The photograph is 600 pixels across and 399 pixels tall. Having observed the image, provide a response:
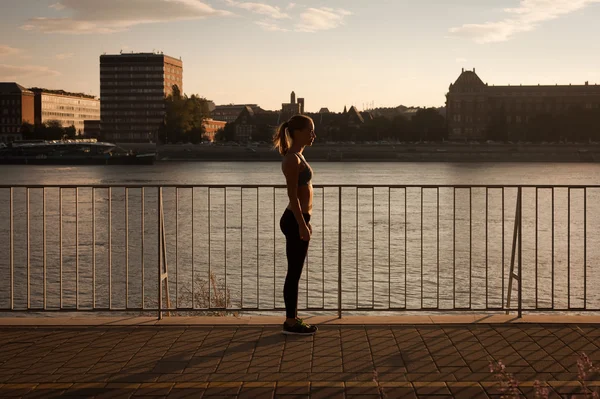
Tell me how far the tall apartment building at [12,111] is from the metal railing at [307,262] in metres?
131

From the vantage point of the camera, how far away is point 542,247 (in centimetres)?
2664

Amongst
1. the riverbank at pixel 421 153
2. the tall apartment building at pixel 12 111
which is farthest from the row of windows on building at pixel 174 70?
the riverbank at pixel 421 153

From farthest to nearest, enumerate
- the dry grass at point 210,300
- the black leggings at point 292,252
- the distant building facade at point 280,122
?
the distant building facade at point 280,122
the dry grass at point 210,300
the black leggings at point 292,252

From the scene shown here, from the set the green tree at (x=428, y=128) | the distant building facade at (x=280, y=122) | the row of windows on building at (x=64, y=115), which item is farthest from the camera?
the row of windows on building at (x=64, y=115)

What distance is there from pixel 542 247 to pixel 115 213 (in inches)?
858

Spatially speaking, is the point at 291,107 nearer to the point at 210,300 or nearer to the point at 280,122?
the point at 280,122

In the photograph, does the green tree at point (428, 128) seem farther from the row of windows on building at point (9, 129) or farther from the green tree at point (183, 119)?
the row of windows on building at point (9, 129)

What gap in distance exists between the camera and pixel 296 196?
5852 mm

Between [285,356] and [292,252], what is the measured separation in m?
0.87

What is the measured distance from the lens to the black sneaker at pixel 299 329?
614cm

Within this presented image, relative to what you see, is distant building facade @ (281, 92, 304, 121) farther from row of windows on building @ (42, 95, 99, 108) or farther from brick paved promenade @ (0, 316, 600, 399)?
brick paved promenade @ (0, 316, 600, 399)

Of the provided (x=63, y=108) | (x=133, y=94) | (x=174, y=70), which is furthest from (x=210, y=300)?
(x=63, y=108)

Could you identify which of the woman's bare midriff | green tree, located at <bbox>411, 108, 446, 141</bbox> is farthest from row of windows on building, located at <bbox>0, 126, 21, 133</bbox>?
the woman's bare midriff

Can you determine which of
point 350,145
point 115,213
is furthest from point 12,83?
point 115,213
